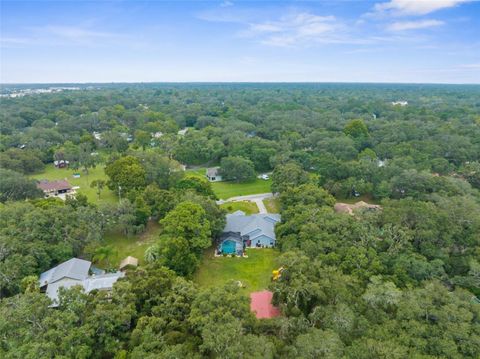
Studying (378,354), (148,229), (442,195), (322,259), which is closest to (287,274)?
(322,259)

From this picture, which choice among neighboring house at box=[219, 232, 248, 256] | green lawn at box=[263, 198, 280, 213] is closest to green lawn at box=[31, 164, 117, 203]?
neighboring house at box=[219, 232, 248, 256]

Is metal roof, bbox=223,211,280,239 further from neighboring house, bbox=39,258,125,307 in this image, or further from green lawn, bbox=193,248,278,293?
neighboring house, bbox=39,258,125,307

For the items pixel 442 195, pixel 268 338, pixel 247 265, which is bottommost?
pixel 247 265

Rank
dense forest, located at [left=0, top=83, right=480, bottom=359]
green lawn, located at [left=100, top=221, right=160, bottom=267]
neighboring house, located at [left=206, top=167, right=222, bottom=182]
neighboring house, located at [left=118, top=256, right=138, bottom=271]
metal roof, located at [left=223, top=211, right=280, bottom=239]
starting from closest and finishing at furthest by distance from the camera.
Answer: dense forest, located at [left=0, top=83, right=480, bottom=359] → neighboring house, located at [left=118, top=256, right=138, bottom=271] → green lawn, located at [left=100, top=221, right=160, bottom=267] → metal roof, located at [left=223, top=211, right=280, bottom=239] → neighboring house, located at [left=206, top=167, right=222, bottom=182]

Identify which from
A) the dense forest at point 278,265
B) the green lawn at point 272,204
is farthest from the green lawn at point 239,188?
the green lawn at point 272,204

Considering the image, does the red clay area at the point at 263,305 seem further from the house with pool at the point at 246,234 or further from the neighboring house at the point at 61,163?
the neighboring house at the point at 61,163

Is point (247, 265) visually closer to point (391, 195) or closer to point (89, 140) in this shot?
point (391, 195)

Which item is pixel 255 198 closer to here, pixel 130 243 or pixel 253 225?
pixel 253 225
